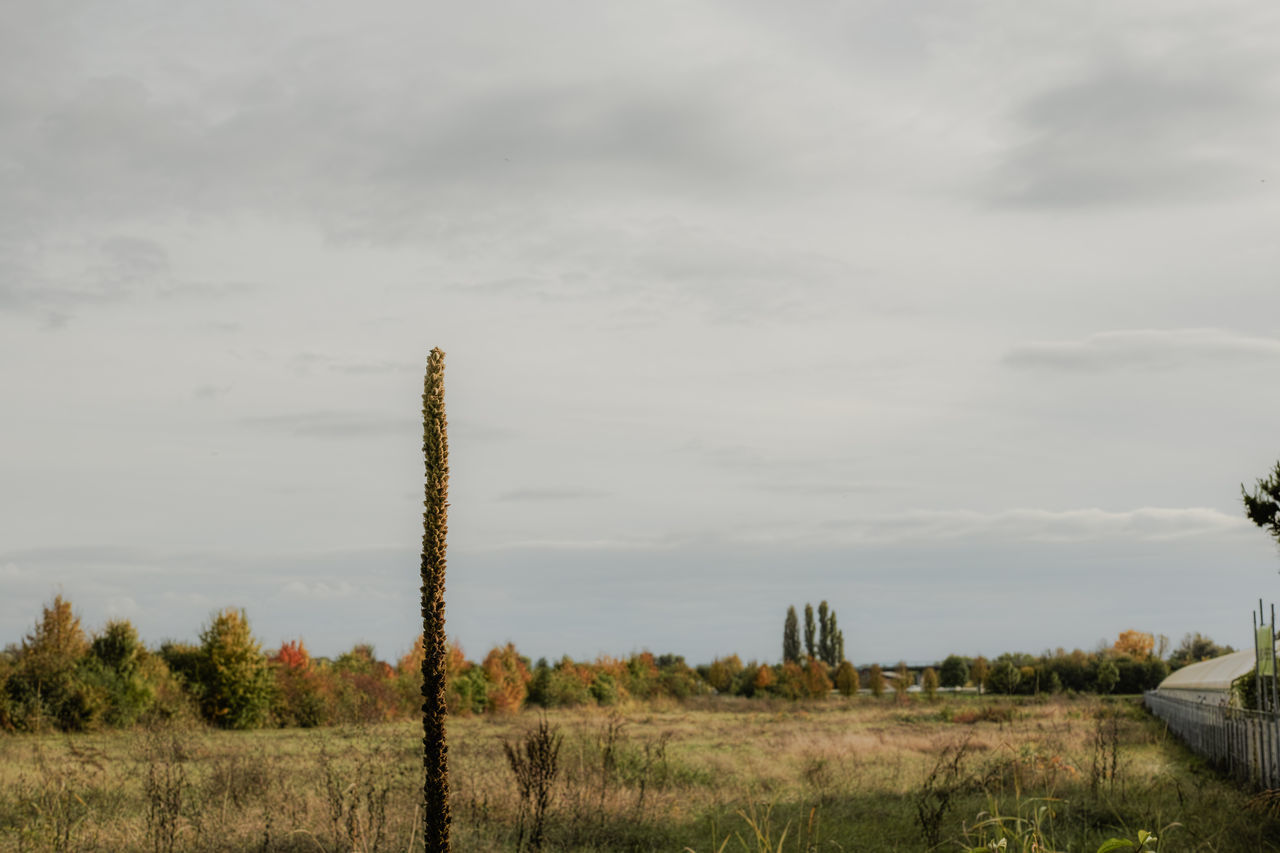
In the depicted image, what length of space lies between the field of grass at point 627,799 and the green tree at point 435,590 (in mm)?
1736

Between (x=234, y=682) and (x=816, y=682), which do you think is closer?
(x=234, y=682)

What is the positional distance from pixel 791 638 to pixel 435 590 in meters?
75.0

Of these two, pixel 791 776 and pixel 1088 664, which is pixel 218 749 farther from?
pixel 1088 664

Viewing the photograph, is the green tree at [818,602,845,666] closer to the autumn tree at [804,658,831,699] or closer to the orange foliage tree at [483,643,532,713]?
the autumn tree at [804,658,831,699]

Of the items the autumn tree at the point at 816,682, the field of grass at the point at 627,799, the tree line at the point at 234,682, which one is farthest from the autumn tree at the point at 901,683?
the field of grass at the point at 627,799

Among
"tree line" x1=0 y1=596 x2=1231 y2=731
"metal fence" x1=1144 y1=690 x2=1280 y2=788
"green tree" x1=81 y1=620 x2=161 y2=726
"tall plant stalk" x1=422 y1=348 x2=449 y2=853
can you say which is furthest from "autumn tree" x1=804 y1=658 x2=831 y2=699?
"tall plant stalk" x1=422 y1=348 x2=449 y2=853

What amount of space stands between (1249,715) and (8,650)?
3161 cm

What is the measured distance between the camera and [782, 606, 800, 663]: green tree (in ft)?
250

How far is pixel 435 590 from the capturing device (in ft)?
13.1

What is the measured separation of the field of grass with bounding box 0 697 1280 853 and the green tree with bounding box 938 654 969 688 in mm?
50684

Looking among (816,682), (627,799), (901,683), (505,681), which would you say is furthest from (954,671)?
(627,799)

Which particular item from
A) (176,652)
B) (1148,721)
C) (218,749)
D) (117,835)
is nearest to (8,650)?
(176,652)

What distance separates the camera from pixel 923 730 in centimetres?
2941

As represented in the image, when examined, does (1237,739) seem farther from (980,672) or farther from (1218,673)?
(980,672)
